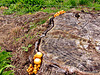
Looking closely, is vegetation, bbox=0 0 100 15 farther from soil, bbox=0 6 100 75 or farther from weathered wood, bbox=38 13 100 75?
weathered wood, bbox=38 13 100 75

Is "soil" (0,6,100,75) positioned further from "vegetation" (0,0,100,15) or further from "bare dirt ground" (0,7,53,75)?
"vegetation" (0,0,100,15)

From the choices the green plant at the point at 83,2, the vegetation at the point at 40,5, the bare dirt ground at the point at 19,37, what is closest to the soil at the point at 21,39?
the bare dirt ground at the point at 19,37

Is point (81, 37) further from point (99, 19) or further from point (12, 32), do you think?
point (12, 32)

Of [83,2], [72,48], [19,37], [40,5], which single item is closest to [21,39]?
[19,37]

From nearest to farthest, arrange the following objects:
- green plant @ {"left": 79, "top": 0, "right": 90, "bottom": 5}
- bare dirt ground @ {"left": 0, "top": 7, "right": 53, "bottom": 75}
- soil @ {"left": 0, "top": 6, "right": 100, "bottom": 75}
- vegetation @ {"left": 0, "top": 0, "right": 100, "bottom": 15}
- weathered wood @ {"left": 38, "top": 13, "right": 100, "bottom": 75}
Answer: weathered wood @ {"left": 38, "top": 13, "right": 100, "bottom": 75}
soil @ {"left": 0, "top": 6, "right": 100, "bottom": 75}
bare dirt ground @ {"left": 0, "top": 7, "right": 53, "bottom": 75}
vegetation @ {"left": 0, "top": 0, "right": 100, "bottom": 15}
green plant @ {"left": 79, "top": 0, "right": 90, "bottom": 5}

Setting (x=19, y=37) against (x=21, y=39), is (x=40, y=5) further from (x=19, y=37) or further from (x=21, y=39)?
(x=21, y=39)

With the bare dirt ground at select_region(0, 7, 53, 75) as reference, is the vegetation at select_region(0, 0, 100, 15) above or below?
above

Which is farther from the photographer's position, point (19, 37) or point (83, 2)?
point (83, 2)

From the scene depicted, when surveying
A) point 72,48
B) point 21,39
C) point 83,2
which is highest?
point 83,2

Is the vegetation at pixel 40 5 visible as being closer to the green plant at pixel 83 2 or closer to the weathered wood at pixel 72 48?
the green plant at pixel 83 2

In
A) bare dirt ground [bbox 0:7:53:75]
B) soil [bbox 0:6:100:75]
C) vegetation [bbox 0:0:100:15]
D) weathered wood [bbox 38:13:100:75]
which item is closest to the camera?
weathered wood [bbox 38:13:100:75]

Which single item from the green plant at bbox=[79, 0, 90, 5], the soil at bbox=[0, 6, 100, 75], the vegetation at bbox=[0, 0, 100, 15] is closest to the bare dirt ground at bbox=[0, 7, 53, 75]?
the soil at bbox=[0, 6, 100, 75]

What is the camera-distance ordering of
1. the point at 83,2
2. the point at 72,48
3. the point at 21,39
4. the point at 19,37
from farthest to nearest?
the point at 83,2 → the point at 19,37 → the point at 21,39 → the point at 72,48

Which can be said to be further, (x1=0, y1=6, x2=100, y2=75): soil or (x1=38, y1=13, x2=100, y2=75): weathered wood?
(x1=0, y1=6, x2=100, y2=75): soil
